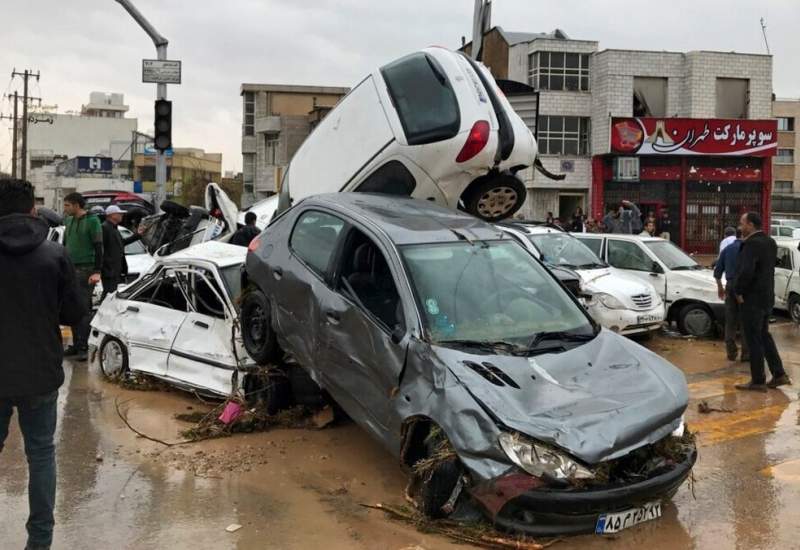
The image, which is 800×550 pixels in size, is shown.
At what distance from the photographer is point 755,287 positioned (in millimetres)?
7656

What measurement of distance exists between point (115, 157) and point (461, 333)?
8860cm

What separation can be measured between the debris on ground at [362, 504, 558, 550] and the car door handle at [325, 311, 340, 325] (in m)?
1.33

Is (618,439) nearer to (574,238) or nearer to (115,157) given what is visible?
(574,238)

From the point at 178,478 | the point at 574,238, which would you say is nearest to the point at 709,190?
the point at 574,238

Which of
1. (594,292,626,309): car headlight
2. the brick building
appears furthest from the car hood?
the brick building

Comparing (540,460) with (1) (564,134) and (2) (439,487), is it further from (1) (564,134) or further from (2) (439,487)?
(1) (564,134)

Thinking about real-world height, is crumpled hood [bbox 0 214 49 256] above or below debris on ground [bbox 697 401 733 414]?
above

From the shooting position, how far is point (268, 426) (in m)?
6.15

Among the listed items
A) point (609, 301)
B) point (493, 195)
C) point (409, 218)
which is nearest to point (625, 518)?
point (409, 218)

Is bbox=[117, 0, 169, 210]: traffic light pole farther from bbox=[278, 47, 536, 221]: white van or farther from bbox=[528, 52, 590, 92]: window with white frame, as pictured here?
bbox=[528, 52, 590, 92]: window with white frame

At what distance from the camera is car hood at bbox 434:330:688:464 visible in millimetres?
3869

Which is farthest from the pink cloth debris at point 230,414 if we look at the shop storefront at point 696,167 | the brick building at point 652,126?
the shop storefront at point 696,167

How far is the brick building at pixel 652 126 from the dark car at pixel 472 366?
2870 cm

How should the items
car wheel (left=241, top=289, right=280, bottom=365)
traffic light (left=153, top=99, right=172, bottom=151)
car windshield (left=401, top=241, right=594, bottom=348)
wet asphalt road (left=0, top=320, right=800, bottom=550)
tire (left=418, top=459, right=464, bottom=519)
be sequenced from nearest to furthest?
tire (left=418, top=459, right=464, bottom=519)
wet asphalt road (left=0, top=320, right=800, bottom=550)
car windshield (left=401, top=241, right=594, bottom=348)
car wheel (left=241, top=289, right=280, bottom=365)
traffic light (left=153, top=99, right=172, bottom=151)
